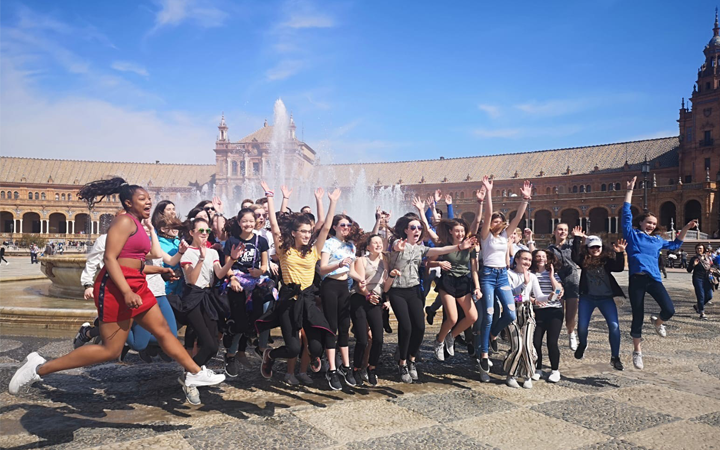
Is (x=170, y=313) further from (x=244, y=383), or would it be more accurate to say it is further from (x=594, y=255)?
(x=594, y=255)

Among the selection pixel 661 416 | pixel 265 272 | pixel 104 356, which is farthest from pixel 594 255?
pixel 104 356

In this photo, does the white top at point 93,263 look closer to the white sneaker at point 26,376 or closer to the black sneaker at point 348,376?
the white sneaker at point 26,376

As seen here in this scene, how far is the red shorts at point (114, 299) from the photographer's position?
12.2 ft

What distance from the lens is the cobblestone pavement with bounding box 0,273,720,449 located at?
3646 millimetres

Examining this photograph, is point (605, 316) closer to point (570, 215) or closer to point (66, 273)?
Answer: point (66, 273)

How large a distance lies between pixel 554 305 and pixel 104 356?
14.6ft

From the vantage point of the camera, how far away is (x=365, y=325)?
5141 millimetres

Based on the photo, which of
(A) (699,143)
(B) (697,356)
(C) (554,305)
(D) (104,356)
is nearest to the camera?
(D) (104,356)

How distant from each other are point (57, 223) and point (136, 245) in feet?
300

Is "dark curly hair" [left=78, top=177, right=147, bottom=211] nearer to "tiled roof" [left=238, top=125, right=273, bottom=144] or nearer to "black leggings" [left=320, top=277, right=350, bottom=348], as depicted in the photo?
"black leggings" [left=320, top=277, right=350, bottom=348]

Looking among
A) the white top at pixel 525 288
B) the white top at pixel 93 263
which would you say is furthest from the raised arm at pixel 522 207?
the white top at pixel 93 263

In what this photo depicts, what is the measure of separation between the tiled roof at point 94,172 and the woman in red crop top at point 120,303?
86.5 m

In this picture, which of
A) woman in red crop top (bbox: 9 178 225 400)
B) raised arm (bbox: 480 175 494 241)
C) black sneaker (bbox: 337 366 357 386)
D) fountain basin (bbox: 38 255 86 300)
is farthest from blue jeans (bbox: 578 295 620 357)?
fountain basin (bbox: 38 255 86 300)

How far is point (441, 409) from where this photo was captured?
4.38 m
